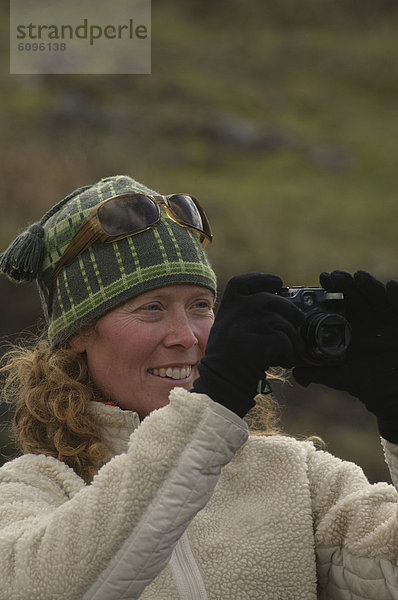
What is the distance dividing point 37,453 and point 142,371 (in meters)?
0.31

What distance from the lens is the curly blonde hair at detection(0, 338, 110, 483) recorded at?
2137 millimetres

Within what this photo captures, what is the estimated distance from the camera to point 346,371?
1930 mm

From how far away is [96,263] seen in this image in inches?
89.8

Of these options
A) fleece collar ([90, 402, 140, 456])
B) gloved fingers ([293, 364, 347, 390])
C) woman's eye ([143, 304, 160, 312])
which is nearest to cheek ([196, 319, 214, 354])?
woman's eye ([143, 304, 160, 312])

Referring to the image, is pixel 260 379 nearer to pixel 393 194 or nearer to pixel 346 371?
pixel 346 371

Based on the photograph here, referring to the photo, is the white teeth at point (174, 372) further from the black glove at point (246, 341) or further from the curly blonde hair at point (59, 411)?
the black glove at point (246, 341)

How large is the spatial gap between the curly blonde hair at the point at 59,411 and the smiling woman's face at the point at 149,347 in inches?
3.0

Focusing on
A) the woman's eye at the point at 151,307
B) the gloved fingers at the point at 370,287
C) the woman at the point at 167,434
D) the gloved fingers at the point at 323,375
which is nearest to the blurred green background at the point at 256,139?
the woman at the point at 167,434

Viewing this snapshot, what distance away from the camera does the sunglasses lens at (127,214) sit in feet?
7.49

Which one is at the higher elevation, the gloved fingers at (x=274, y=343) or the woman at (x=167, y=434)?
the gloved fingers at (x=274, y=343)

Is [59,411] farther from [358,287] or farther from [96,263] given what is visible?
[358,287]

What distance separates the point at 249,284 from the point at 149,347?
0.52m

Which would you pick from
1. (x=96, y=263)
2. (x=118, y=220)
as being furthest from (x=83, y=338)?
(x=118, y=220)

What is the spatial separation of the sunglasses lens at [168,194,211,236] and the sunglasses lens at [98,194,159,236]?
81 mm
